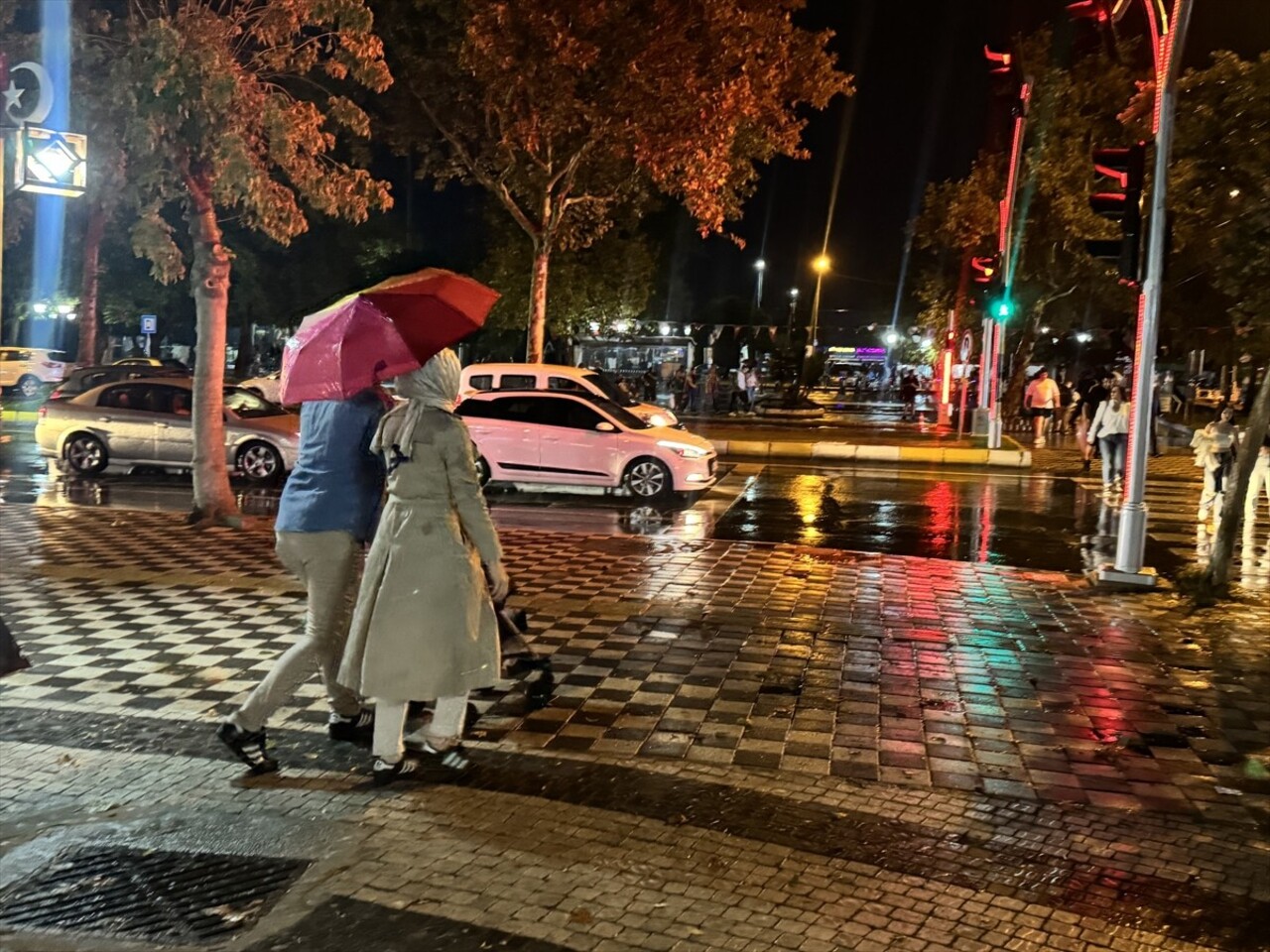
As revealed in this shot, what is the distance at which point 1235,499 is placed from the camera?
9648 mm

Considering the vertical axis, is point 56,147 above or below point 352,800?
above

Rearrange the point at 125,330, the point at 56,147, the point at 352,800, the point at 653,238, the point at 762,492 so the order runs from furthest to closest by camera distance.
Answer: the point at 125,330 < the point at 653,238 < the point at 762,492 < the point at 56,147 < the point at 352,800

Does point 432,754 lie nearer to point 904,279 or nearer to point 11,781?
point 11,781

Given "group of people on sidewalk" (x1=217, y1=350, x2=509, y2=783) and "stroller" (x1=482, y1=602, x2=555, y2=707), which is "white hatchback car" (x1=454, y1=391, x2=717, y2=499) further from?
"group of people on sidewalk" (x1=217, y1=350, x2=509, y2=783)

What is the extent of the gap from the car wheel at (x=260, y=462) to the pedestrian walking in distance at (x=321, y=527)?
38.1 feet

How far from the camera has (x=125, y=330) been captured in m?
50.6

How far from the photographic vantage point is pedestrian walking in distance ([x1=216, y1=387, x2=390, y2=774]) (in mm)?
4992

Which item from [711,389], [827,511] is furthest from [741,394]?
[827,511]

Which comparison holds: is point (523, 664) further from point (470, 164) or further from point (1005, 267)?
point (1005, 267)

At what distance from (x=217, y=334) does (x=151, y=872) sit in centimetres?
832

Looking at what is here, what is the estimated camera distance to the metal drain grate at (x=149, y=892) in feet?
12.3

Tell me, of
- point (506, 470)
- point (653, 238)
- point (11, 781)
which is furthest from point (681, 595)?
point (653, 238)

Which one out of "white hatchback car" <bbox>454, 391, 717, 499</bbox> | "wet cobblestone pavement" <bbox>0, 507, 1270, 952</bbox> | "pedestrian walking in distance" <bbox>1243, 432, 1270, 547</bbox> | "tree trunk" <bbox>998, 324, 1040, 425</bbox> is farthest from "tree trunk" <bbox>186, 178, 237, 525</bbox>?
"tree trunk" <bbox>998, 324, 1040, 425</bbox>

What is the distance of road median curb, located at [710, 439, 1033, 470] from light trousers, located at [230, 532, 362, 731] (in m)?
18.1
